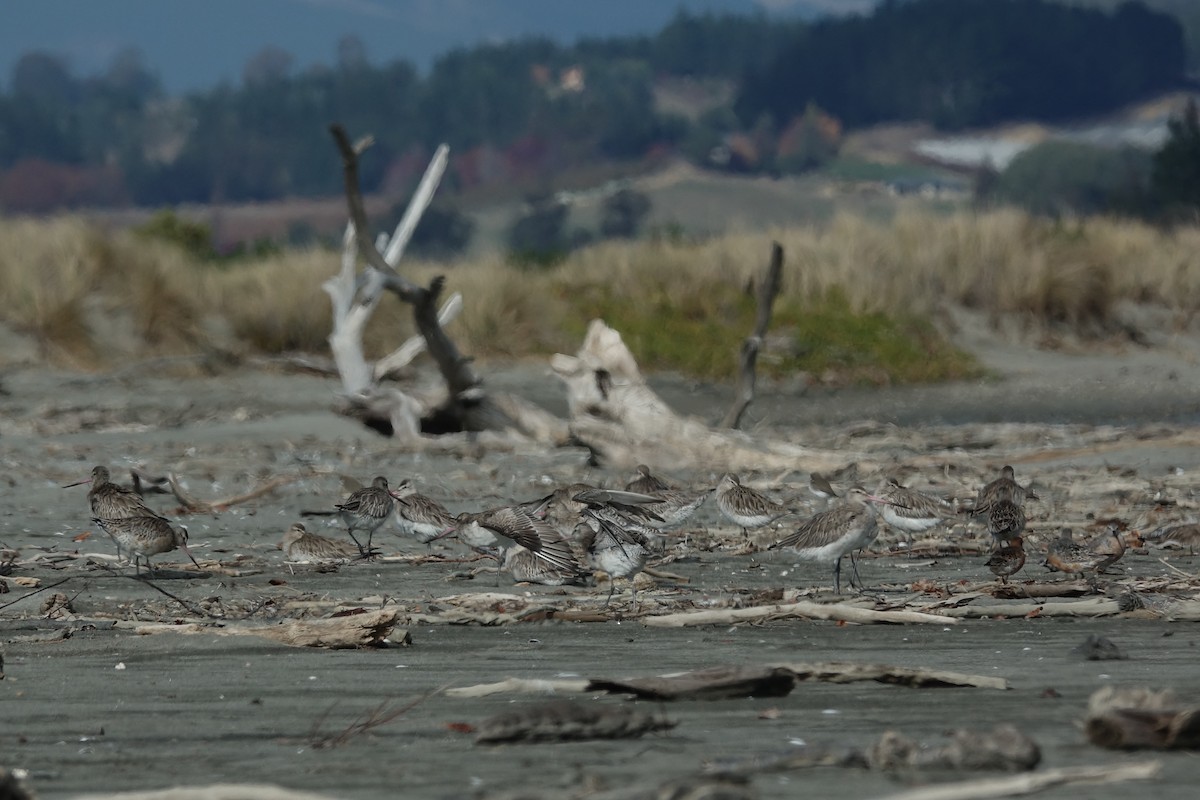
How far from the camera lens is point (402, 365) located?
52.5 feet

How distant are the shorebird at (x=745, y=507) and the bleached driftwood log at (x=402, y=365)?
193 inches

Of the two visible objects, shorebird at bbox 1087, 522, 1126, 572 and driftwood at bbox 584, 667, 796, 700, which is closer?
driftwood at bbox 584, 667, 796, 700

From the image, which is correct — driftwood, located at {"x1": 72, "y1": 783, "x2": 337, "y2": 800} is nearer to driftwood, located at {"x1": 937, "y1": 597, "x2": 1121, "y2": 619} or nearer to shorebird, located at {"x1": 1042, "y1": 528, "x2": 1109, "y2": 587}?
driftwood, located at {"x1": 937, "y1": 597, "x2": 1121, "y2": 619}

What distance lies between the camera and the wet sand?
412 centimetres

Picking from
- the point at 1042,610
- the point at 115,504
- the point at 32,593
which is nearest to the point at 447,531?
the point at 115,504

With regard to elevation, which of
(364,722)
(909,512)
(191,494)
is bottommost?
(191,494)

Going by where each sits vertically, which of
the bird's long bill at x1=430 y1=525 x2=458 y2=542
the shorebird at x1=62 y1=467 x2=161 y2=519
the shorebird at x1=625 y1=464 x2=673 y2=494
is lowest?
the bird's long bill at x1=430 y1=525 x2=458 y2=542

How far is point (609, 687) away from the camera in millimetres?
4766

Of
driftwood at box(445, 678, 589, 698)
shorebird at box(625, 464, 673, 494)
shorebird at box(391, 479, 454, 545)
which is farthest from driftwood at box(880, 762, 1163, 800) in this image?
shorebird at box(625, 464, 673, 494)

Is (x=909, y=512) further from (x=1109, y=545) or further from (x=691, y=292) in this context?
(x=691, y=292)

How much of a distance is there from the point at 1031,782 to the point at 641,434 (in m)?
9.28

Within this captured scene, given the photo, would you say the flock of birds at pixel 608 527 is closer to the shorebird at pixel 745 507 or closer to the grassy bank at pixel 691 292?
the shorebird at pixel 745 507

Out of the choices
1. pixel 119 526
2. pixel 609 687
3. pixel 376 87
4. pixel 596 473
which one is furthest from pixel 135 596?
pixel 376 87

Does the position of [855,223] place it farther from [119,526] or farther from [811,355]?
[119,526]
